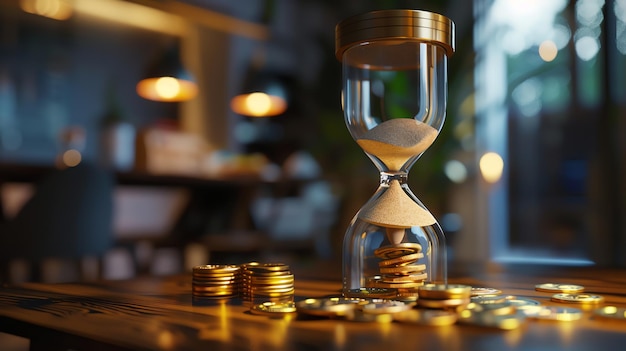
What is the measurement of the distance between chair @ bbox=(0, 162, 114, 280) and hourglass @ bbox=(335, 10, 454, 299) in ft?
6.72

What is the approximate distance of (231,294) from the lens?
0.77 metres

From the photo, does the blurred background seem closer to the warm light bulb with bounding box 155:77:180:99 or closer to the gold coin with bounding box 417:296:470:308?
the warm light bulb with bounding box 155:77:180:99

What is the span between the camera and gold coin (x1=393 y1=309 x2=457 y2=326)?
22.0 inches

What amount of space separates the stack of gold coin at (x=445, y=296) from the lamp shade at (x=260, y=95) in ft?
13.0

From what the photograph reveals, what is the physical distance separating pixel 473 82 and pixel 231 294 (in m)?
3.63

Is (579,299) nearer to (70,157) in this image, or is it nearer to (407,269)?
(407,269)

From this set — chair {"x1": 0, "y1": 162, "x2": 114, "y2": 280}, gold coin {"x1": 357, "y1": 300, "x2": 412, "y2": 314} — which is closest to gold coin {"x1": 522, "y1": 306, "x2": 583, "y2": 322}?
gold coin {"x1": 357, "y1": 300, "x2": 412, "y2": 314}

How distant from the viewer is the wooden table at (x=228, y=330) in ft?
1.59

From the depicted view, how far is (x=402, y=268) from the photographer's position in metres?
0.74

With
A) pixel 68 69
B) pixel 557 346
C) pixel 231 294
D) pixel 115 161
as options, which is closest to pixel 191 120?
pixel 68 69

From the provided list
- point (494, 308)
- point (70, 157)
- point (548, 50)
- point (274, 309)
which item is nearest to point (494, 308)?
point (494, 308)

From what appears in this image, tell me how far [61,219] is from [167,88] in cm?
179

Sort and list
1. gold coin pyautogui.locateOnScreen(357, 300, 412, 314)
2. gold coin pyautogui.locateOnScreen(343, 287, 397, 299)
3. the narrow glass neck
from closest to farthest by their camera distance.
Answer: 1. gold coin pyautogui.locateOnScreen(357, 300, 412, 314)
2. gold coin pyautogui.locateOnScreen(343, 287, 397, 299)
3. the narrow glass neck

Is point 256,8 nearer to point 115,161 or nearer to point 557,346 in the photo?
point 115,161
